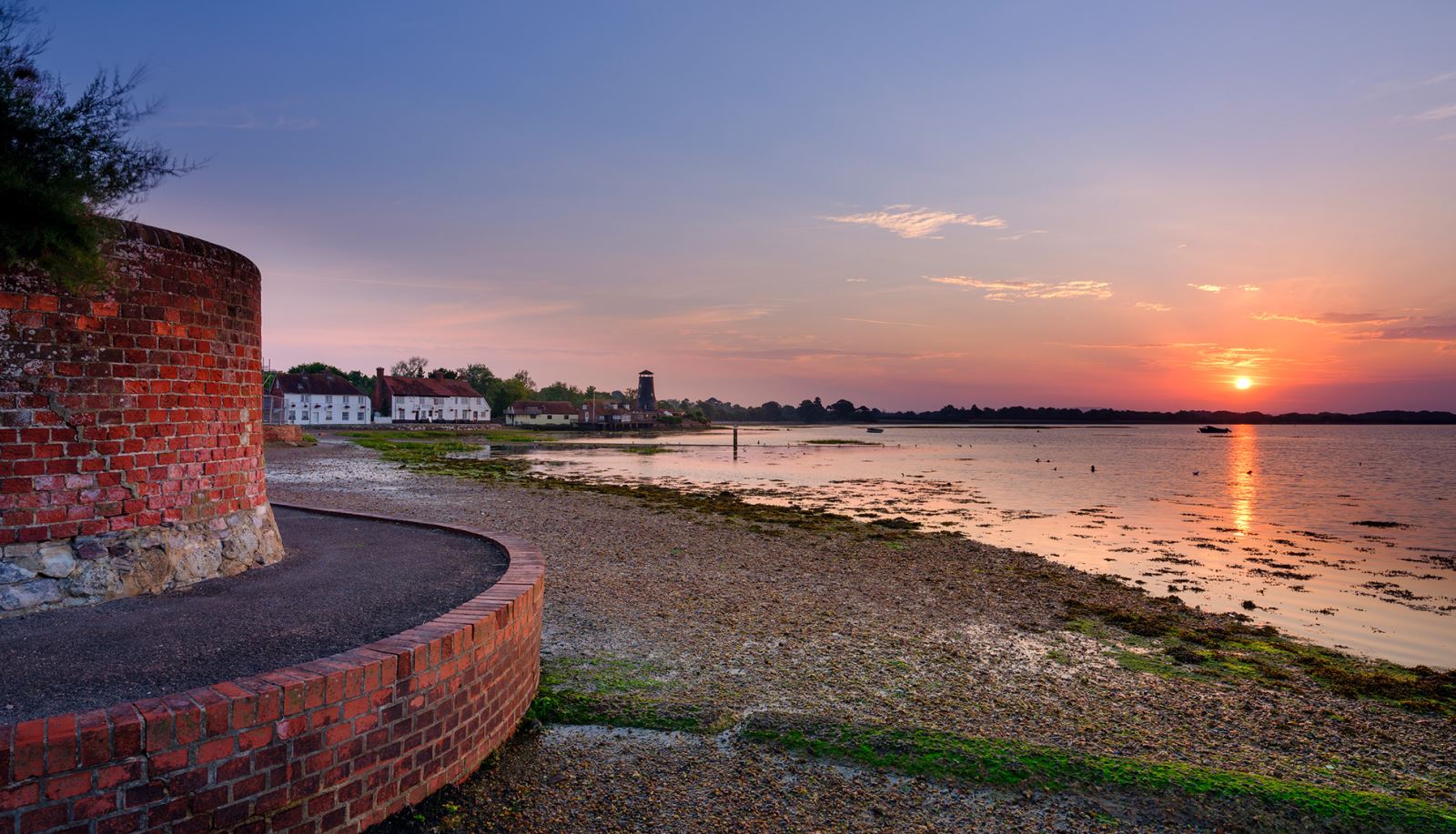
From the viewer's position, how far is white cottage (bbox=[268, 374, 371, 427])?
81.4m

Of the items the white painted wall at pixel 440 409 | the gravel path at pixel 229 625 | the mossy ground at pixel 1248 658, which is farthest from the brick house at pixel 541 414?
the gravel path at pixel 229 625

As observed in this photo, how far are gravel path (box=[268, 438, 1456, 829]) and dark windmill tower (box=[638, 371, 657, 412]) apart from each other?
118605 mm

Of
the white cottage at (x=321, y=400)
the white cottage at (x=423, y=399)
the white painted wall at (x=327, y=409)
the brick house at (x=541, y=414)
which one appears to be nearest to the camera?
the white painted wall at (x=327, y=409)

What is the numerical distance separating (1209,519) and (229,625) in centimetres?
2769

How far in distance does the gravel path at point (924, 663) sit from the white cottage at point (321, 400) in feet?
262

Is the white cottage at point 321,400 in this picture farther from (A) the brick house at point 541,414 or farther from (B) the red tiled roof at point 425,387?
(A) the brick house at point 541,414

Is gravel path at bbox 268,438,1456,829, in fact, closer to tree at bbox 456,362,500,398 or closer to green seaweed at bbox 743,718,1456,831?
green seaweed at bbox 743,718,1456,831

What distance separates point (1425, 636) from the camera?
1074 cm

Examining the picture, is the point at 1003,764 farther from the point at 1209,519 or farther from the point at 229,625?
the point at 1209,519

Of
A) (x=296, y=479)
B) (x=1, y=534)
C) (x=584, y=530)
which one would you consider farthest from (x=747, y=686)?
(x=296, y=479)

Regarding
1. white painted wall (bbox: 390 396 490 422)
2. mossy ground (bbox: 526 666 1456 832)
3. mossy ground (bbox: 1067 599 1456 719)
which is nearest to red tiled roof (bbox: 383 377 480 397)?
white painted wall (bbox: 390 396 490 422)

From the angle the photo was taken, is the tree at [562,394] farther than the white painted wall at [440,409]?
Yes

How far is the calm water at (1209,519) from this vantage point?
12516 mm

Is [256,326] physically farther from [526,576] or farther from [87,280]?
[526,576]
